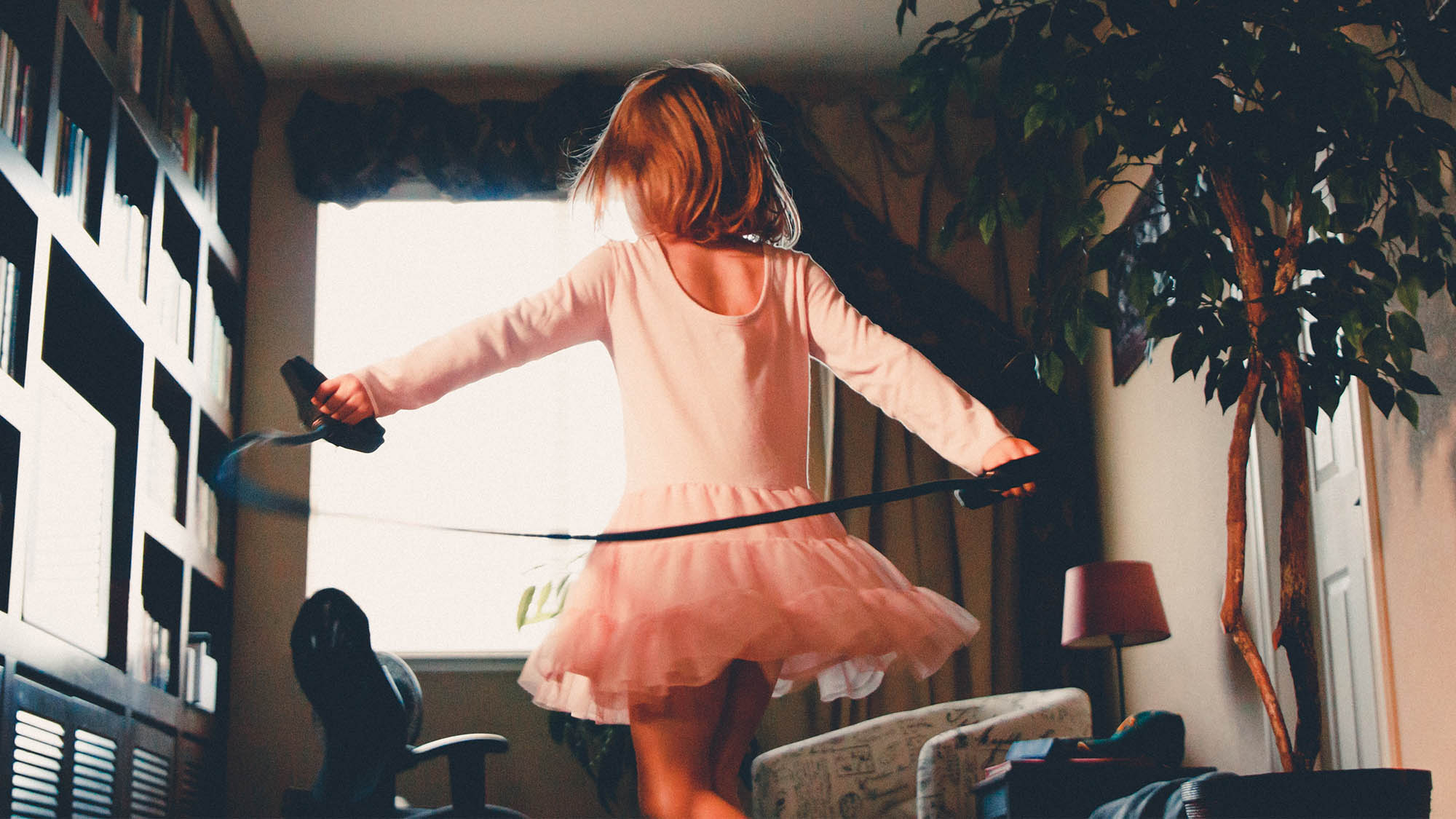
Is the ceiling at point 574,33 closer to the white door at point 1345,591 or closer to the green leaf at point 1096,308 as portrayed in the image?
the white door at point 1345,591

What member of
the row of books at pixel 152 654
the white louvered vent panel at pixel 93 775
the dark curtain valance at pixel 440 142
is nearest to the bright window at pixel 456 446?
the dark curtain valance at pixel 440 142

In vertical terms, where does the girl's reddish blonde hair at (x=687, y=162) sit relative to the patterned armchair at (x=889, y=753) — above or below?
above

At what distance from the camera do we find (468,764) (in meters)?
3.10

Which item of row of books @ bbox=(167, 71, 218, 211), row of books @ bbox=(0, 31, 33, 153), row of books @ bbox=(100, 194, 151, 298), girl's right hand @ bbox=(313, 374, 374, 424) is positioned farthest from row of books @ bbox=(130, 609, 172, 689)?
girl's right hand @ bbox=(313, 374, 374, 424)

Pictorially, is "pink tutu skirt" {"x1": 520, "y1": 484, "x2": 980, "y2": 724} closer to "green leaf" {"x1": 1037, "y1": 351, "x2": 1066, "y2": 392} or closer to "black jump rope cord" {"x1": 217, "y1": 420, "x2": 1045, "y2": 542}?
"black jump rope cord" {"x1": 217, "y1": 420, "x2": 1045, "y2": 542}

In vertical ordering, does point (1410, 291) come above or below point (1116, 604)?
above

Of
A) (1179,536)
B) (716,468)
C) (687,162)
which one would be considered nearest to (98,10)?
(687,162)

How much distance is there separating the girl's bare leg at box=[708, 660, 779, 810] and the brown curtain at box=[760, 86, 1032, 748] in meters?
2.95

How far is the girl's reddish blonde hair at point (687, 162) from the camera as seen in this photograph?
1.52 metres

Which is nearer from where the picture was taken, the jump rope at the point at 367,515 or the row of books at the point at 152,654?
the jump rope at the point at 367,515

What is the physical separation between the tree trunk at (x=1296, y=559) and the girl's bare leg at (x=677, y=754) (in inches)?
48.8

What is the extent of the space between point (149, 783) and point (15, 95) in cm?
189

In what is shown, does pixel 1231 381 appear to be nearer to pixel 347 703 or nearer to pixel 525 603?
pixel 347 703

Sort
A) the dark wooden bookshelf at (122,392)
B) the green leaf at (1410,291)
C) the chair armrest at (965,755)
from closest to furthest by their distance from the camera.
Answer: the green leaf at (1410,291), the dark wooden bookshelf at (122,392), the chair armrest at (965,755)
